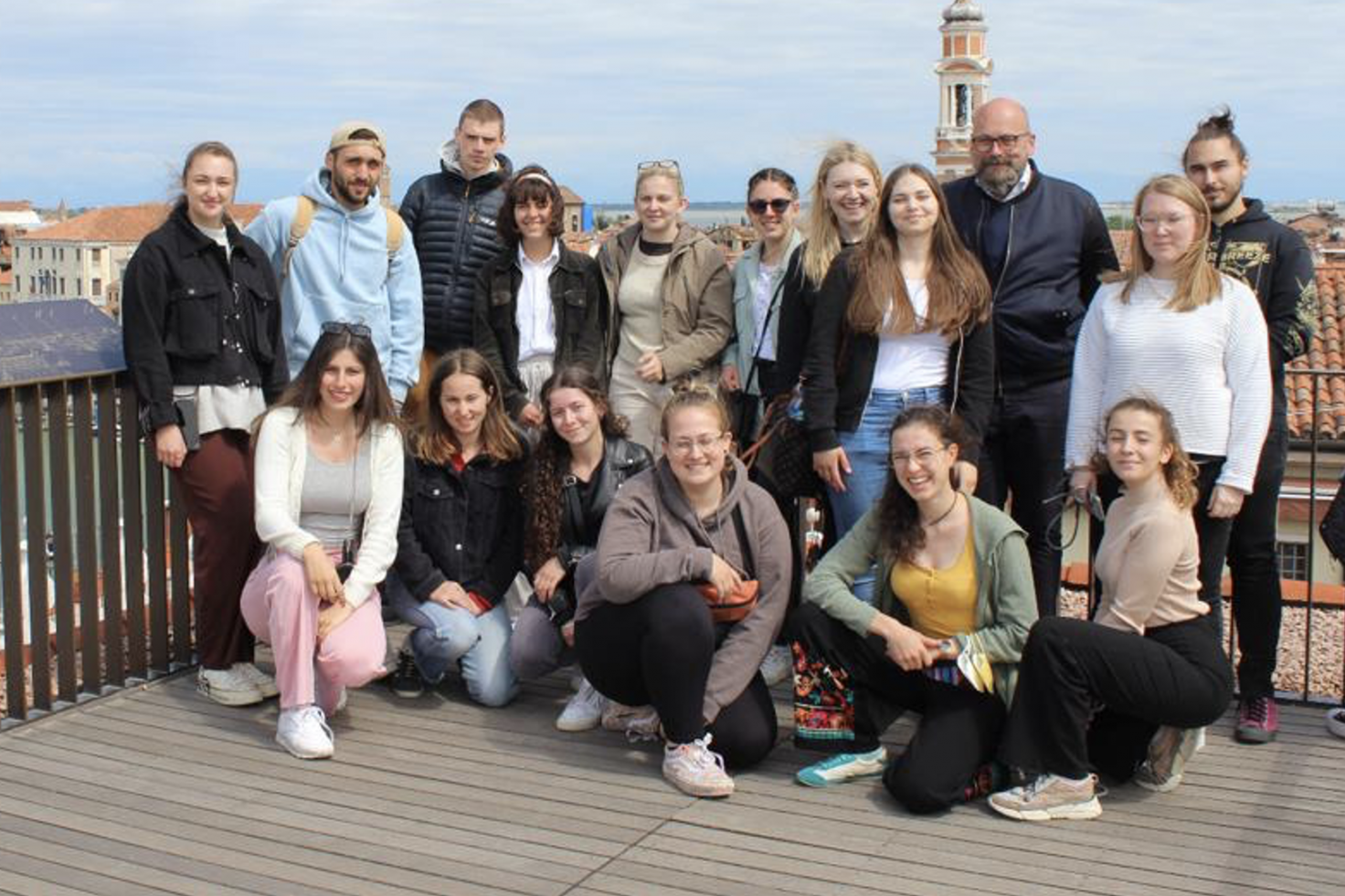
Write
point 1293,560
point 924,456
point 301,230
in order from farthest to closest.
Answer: point 1293,560
point 301,230
point 924,456

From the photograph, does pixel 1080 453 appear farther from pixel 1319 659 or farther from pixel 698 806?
pixel 1319 659

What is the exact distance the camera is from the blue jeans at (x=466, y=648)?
5082 millimetres

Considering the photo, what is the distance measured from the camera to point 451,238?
5.86 m

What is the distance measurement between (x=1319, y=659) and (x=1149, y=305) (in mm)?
7424

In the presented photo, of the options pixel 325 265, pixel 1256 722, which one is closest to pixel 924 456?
pixel 1256 722

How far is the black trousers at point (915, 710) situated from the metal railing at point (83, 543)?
230 cm

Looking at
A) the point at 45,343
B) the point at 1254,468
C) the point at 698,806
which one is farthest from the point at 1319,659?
the point at 45,343

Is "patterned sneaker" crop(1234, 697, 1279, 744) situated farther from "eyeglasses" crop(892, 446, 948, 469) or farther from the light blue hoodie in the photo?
the light blue hoodie

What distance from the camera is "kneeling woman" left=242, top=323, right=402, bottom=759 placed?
4688 mm

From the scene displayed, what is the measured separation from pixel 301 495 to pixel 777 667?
1.71 metres

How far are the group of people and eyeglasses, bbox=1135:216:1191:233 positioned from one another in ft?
0.07

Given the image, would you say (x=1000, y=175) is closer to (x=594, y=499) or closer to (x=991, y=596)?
(x=991, y=596)

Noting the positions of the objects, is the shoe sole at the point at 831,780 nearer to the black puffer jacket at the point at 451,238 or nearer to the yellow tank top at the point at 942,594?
the yellow tank top at the point at 942,594

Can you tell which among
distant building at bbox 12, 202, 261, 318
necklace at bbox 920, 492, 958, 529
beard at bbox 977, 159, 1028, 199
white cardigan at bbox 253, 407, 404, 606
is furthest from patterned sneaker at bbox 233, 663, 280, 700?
distant building at bbox 12, 202, 261, 318
